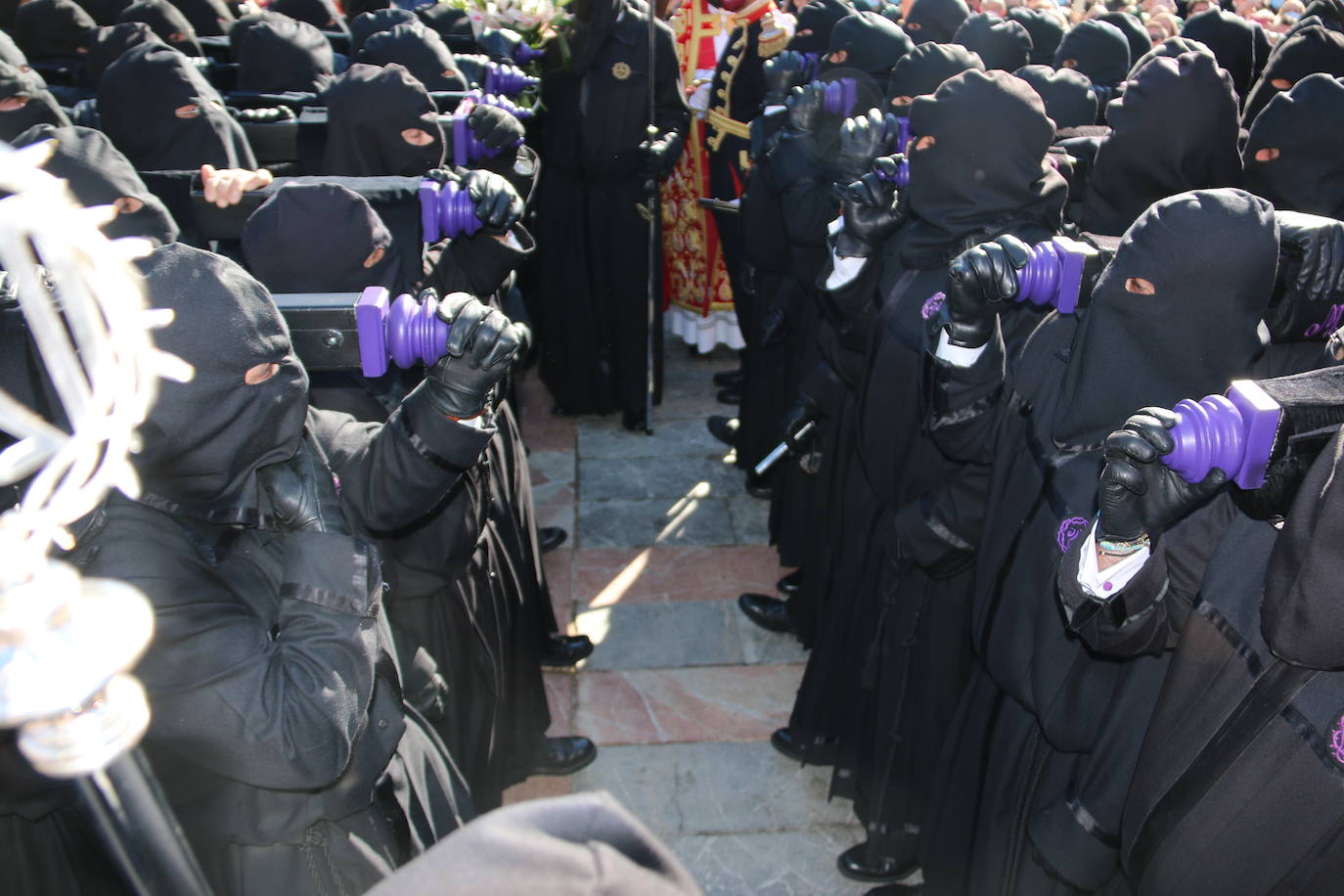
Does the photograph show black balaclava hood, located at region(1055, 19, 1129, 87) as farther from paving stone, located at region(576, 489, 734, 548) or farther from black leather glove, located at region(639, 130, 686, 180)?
paving stone, located at region(576, 489, 734, 548)

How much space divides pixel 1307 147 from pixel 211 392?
333cm

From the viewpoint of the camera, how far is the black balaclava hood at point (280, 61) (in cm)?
492

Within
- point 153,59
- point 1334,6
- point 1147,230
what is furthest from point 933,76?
point 153,59

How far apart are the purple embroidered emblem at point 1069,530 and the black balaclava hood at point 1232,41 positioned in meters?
4.27

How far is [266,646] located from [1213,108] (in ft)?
10.2

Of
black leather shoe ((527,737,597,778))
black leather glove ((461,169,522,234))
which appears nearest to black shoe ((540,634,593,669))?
black leather shoe ((527,737,597,778))

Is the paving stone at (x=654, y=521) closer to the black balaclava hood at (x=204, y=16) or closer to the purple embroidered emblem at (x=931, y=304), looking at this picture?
the purple embroidered emblem at (x=931, y=304)

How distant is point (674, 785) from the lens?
372 cm

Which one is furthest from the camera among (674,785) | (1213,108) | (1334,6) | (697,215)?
(697,215)

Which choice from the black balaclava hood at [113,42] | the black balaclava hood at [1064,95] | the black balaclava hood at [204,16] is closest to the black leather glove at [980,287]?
the black balaclava hood at [1064,95]

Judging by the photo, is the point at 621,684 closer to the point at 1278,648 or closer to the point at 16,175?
the point at 1278,648

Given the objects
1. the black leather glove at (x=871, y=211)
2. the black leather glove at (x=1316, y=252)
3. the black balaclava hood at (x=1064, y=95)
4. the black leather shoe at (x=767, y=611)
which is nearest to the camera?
the black leather glove at (x=1316, y=252)

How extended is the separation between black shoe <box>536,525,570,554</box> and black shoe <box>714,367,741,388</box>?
216cm

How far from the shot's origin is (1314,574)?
1479mm
